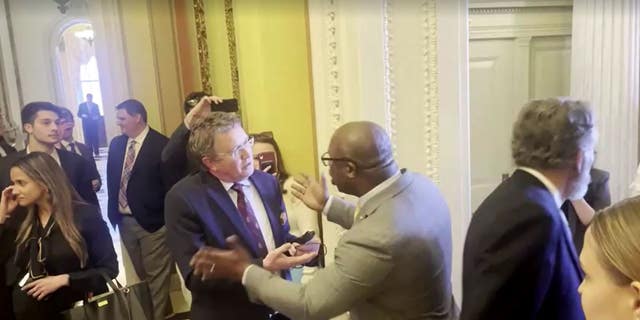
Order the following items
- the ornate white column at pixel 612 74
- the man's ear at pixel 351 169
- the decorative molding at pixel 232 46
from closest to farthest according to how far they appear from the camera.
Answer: the man's ear at pixel 351 169 < the decorative molding at pixel 232 46 < the ornate white column at pixel 612 74

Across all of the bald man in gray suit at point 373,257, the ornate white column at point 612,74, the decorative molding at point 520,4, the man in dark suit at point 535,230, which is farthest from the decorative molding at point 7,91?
the ornate white column at point 612,74

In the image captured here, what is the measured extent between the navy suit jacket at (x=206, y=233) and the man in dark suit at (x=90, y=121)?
331 mm

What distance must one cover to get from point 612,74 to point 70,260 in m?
2.22

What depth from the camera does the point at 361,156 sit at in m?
1.35

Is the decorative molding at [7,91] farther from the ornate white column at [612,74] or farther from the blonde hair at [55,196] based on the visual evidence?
the ornate white column at [612,74]

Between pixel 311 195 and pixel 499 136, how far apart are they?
1155 millimetres

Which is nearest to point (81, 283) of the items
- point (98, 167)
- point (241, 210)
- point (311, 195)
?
point (98, 167)

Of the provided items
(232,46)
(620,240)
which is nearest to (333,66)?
(232,46)

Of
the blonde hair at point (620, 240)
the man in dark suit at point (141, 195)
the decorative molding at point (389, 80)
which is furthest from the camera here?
the decorative molding at point (389, 80)

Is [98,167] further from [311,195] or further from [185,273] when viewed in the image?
[311,195]

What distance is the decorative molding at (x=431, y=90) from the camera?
2.04 m

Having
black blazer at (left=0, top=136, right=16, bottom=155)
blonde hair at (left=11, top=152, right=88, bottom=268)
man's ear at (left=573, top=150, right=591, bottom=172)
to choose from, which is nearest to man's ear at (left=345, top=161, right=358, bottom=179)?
man's ear at (left=573, top=150, right=591, bottom=172)

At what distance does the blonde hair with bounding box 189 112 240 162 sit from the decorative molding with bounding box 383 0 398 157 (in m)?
0.65

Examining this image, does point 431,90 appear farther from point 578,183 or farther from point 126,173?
point 126,173
